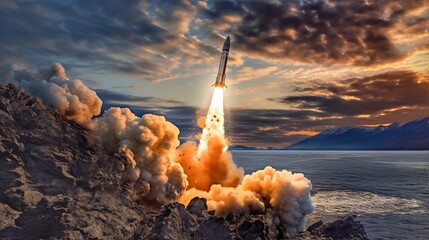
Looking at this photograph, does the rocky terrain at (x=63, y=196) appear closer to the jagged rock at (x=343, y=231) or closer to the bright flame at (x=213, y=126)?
the jagged rock at (x=343, y=231)

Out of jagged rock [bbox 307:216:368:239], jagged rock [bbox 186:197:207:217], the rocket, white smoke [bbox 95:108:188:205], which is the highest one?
the rocket

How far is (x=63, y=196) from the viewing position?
158 feet

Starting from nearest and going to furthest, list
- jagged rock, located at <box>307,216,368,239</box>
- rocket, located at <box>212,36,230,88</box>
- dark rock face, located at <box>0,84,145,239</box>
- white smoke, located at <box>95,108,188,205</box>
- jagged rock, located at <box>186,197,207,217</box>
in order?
1. dark rock face, located at <box>0,84,145,239</box>
2. jagged rock, located at <box>186,197,207,217</box>
3. white smoke, located at <box>95,108,188,205</box>
4. jagged rock, located at <box>307,216,368,239</box>
5. rocket, located at <box>212,36,230,88</box>

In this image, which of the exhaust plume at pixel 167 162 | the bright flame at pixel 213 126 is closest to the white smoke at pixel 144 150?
the exhaust plume at pixel 167 162

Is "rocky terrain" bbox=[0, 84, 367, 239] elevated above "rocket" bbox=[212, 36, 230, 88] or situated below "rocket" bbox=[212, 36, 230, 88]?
below

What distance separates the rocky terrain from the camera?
43438mm

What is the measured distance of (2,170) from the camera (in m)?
47.5

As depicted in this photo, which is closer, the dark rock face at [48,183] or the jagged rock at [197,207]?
the dark rock face at [48,183]

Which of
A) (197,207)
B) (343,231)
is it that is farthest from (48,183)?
(343,231)

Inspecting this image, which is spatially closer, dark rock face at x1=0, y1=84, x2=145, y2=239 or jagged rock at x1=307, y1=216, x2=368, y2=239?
dark rock face at x1=0, y1=84, x2=145, y2=239

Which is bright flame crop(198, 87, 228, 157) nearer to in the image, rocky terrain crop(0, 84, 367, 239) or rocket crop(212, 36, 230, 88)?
rocket crop(212, 36, 230, 88)

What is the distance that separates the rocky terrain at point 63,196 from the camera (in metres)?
43.4

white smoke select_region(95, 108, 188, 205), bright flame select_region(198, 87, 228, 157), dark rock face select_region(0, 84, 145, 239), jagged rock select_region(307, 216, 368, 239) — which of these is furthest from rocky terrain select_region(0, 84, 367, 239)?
bright flame select_region(198, 87, 228, 157)

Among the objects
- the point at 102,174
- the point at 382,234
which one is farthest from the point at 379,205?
the point at 102,174
